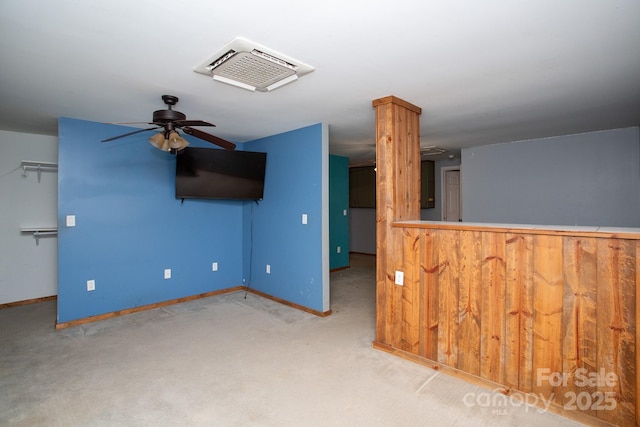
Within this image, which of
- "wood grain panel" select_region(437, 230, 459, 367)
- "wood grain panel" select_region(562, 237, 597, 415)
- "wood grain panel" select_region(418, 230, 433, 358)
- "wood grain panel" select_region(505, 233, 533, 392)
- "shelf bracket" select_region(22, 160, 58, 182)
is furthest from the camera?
"shelf bracket" select_region(22, 160, 58, 182)

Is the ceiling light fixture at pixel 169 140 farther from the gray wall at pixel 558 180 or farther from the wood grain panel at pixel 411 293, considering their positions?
the gray wall at pixel 558 180

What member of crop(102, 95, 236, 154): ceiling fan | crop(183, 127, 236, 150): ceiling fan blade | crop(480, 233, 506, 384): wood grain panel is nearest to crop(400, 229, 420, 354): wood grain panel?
crop(480, 233, 506, 384): wood grain panel

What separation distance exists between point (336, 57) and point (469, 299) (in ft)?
6.47

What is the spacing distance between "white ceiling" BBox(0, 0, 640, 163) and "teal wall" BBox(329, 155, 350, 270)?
267cm

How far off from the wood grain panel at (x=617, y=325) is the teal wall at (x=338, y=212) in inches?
179

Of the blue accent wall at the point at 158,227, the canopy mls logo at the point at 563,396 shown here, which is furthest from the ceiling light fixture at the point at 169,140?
the canopy mls logo at the point at 563,396

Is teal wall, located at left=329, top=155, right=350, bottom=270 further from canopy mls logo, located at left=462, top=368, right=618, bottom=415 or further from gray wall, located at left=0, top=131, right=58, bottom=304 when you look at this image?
gray wall, located at left=0, top=131, right=58, bottom=304

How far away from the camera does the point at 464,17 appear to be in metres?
1.61

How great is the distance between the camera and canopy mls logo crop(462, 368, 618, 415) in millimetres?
1833

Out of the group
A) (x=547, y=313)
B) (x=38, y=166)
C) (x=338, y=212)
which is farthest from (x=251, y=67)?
(x=338, y=212)

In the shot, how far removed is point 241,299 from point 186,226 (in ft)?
4.22

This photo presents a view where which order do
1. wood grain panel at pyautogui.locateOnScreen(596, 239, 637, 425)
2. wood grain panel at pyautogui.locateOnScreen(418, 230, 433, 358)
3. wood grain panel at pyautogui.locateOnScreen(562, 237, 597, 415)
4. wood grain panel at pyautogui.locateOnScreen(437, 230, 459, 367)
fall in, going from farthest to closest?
wood grain panel at pyautogui.locateOnScreen(418, 230, 433, 358), wood grain panel at pyautogui.locateOnScreen(437, 230, 459, 367), wood grain panel at pyautogui.locateOnScreen(562, 237, 597, 415), wood grain panel at pyautogui.locateOnScreen(596, 239, 637, 425)

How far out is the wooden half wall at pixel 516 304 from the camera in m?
1.80

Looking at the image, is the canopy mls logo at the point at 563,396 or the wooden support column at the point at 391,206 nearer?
the canopy mls logo at the point at 563,396
